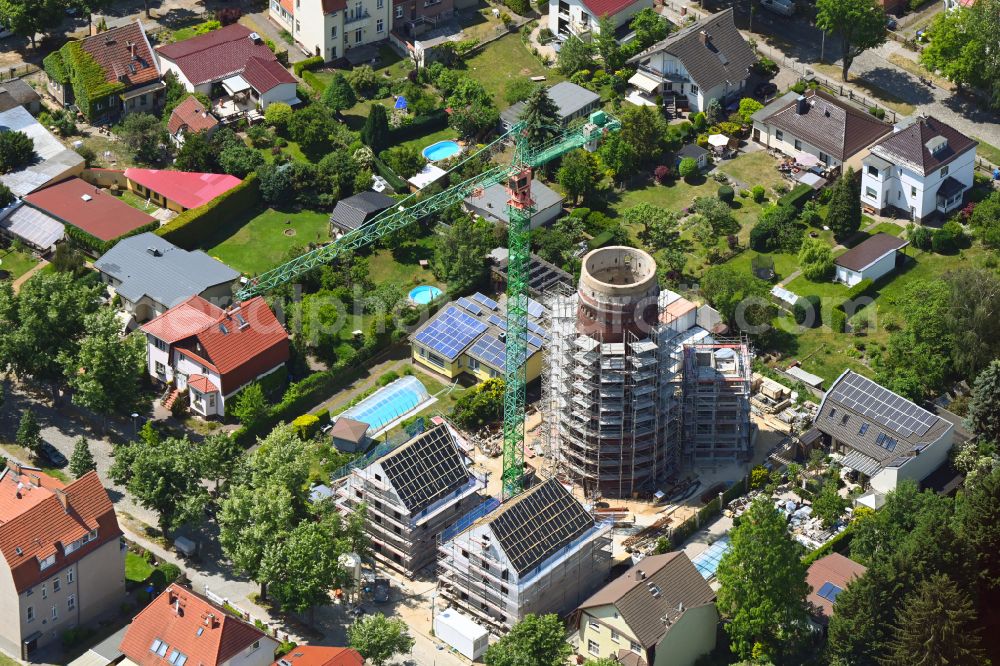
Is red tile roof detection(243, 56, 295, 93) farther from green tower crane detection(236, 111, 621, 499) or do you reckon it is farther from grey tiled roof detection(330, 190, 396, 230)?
green tower crane detection(236, 111, 621, 499)

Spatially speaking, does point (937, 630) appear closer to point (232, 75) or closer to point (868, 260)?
point (868, 260)

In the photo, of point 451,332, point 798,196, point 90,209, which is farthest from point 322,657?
point 798,196

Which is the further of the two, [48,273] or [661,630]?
[48,273]

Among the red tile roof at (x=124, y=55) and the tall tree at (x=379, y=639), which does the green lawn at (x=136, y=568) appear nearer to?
the tall tree at (x=379, y=639)

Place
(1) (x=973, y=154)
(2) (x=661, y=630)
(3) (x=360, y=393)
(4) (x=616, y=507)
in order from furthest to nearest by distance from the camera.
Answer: (1) (x=973, y=154) < (3) (x=360, y=393) < (4) (x=616, y=507) < (2) (x=661, y=630)

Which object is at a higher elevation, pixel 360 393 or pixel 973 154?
pixel 973 154

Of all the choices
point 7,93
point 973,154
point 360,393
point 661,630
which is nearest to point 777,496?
point 661,630

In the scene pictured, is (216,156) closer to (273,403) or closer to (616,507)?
(273,403)
